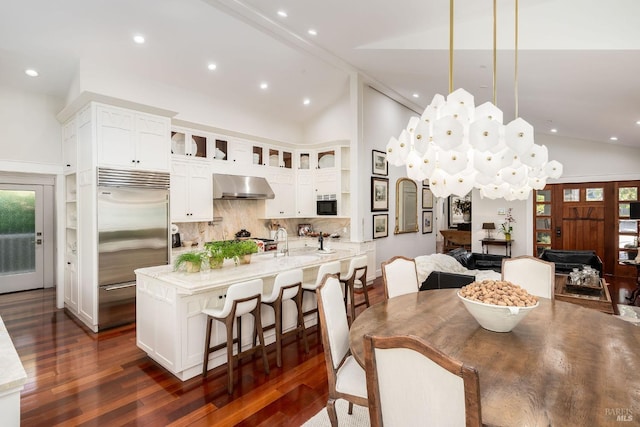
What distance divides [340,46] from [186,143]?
2835mm

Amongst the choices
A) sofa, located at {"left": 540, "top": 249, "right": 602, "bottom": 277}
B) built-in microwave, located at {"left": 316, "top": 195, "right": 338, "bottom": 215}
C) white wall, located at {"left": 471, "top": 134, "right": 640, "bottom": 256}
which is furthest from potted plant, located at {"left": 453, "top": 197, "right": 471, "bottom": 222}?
built-in microwave, located at {"left": 316, "top": 195, "right": 338, "bottom": 215}

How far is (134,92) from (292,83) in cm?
254

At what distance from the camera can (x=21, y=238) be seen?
18.5 ft

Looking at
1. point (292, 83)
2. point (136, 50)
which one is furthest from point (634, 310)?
point (136, 50)

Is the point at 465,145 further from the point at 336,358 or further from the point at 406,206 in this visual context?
the point at 406,206

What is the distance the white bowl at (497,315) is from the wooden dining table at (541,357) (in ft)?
0.16

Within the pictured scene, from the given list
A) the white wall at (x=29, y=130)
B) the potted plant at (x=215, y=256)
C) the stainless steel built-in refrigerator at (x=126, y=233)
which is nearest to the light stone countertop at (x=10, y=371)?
the potted plant at (x=215, y=256)

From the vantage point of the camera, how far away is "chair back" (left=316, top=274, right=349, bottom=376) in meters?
1.99

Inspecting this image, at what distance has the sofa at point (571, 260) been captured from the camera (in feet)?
18.1

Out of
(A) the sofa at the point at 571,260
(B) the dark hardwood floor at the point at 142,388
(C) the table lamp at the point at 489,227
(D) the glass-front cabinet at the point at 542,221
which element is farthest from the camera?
(C) the table lamp at the point at 489,227

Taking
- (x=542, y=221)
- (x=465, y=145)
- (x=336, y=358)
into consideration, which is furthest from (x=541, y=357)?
(x=542, y=221)

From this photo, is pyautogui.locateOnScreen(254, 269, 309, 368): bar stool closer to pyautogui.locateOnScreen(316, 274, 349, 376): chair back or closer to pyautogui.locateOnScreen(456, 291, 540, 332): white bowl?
pyautogui.locateOnScreen(316, 274, 349, 376): chair back

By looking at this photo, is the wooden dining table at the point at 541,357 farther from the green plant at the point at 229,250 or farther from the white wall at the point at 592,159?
the white wall at the point at 592,159

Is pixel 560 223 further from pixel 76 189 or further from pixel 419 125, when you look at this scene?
pixel 76 189
